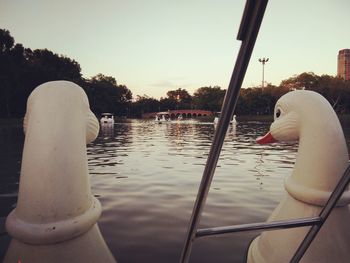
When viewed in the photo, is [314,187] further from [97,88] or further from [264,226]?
[97,88]

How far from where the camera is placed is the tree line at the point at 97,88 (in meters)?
41.5

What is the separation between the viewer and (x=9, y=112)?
43969 millimetres

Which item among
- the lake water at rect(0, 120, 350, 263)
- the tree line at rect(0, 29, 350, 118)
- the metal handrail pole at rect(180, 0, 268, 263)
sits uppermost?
the tree line at rect(0, 29, 350, 118)

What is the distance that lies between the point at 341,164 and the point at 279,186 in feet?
15.9

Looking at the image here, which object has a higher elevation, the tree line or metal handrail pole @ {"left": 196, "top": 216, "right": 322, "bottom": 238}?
the tree line

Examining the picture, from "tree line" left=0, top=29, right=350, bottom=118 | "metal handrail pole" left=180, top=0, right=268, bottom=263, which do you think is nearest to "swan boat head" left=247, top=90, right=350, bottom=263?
"metal handrail pole" left=180, top=0, right=268, bottom=263

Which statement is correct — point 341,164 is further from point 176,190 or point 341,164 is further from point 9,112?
point 9,112

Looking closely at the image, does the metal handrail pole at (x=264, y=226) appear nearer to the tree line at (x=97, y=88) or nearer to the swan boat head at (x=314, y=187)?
the swan boat head at (x=314, y=187)

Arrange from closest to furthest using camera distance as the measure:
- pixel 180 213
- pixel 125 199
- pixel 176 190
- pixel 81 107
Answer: pixel 81 107 < pixel 180 213 < pixel 125 199 < pixel 176 190

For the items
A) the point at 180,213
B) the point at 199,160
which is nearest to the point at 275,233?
the point at 180,213

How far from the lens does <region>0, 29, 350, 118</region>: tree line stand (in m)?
41.5

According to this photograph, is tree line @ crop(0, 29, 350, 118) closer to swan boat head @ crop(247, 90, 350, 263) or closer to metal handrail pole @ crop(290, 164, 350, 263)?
swan boat head @ crop(247, 90, 350, 263)

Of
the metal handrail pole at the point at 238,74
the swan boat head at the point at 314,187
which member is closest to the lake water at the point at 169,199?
the swan boat head at the point at 314,187

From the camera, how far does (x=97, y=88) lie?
73.6 m
